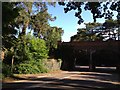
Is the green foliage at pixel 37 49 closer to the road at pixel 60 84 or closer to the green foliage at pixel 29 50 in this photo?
the green foliage at pixel 29 50

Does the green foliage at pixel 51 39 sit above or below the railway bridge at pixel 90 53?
above

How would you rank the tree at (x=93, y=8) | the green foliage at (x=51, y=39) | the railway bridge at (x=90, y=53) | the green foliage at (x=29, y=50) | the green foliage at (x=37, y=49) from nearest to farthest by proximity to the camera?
1. the tree at (x=93, y=8)
2. the green foliage at (x=29, y=50)
3. the green foliage at (x=37, y=49)
4. the green foliage at (x=51, y=39)
5. the railway bridge at (x=90, y=53)

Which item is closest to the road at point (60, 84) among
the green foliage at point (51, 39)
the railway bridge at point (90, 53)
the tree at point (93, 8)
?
the tree at point (93, 8)

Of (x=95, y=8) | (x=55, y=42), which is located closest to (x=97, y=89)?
(x=95, y=8)

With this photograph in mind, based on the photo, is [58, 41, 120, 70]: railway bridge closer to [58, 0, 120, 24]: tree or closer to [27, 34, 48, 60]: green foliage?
[27, 34, 48, 60]: green foliage

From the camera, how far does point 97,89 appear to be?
19.8m

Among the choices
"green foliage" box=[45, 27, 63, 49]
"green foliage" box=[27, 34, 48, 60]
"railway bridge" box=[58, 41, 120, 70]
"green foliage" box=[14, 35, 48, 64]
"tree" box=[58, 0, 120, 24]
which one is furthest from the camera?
"railway bridge" box=[58, 41, 120, 70]

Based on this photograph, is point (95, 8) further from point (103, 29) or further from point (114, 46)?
point (103, 29)

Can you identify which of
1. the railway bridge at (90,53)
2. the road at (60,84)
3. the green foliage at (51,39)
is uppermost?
the green foliage at (51,39)

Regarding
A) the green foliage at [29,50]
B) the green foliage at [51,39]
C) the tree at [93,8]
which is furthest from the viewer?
the green foliage at [51,39]

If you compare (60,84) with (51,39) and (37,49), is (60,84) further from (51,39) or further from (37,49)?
(51,39)

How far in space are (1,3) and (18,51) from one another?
1612 cm

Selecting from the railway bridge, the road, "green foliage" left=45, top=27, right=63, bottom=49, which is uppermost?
"green foliage" left=45, top=27, right=63, bottom=49

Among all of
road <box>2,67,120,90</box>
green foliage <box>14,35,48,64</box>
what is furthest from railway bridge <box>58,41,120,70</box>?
road <box>2,67,120,90</box>
